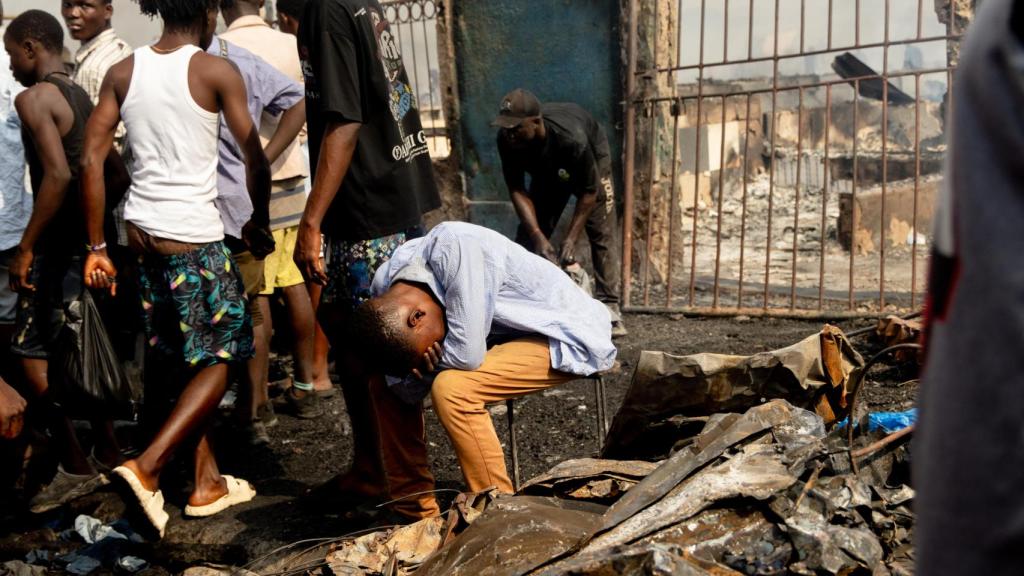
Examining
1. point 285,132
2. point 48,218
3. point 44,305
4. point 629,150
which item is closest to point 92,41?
point 285,132

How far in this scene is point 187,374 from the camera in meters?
4.10

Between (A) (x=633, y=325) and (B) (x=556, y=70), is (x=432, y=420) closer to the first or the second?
(A) (x=633, y=325)

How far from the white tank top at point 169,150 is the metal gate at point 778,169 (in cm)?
375

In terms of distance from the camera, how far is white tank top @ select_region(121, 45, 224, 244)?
3.83 metres

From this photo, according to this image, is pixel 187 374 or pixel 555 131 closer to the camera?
pixel 187 374

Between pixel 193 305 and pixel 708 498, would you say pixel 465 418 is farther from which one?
pixel 193 305

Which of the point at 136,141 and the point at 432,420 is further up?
the point at 136,141

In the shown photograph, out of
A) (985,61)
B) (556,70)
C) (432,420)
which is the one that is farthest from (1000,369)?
(556,70)

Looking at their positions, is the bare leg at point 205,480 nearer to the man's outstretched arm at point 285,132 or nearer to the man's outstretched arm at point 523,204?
the man's outstretched arm at point 285,132

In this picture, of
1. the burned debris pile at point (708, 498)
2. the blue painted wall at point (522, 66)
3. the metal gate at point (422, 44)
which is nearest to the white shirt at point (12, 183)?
the burned debris pile at point (708, 498)

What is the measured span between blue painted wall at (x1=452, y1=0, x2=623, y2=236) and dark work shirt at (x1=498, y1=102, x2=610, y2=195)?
1586 mm

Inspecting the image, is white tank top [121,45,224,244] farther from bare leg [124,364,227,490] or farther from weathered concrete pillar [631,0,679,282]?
weathered concrete pillar [631,0,679,282]

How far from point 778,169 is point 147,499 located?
1624 centimetres

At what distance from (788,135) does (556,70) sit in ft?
47.3
